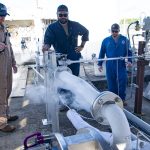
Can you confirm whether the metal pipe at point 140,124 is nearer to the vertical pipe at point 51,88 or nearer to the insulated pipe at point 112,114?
the insulated pipe at point 112,114

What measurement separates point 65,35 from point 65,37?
0.04 m

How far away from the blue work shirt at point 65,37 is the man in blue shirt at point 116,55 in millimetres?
675

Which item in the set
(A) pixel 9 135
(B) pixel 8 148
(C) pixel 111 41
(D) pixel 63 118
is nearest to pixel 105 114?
(B) pixel 8 148

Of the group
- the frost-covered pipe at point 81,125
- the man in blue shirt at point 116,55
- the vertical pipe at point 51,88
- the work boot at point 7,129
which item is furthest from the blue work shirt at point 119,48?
the frost-covered pipe at point 81,125

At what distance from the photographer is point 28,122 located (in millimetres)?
4535

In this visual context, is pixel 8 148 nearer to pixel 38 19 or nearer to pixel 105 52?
pixel 105 52

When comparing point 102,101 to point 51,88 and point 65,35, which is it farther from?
point 65,35

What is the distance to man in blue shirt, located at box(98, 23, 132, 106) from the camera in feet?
17.3

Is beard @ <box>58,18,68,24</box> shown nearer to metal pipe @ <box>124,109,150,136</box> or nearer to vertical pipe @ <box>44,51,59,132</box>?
vertical pipe @ <box>44,51,59,132</box>

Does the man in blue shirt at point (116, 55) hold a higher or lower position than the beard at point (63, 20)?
lower

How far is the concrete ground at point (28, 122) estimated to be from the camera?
12.6 ft

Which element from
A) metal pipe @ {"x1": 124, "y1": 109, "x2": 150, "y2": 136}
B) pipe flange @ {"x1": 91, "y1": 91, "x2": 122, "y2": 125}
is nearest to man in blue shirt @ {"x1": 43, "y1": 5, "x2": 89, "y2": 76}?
metal pipe @ {"x1": 124, "y1": 109, "x2": 150, "y2": 136}

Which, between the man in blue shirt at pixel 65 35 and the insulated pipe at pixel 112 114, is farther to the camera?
the man in blue shirt at pixel 65 35

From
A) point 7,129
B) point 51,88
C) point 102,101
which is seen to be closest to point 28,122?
point 7,129
